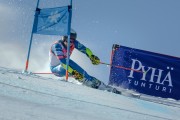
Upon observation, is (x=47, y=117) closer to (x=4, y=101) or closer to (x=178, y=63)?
(x=4, y=101)

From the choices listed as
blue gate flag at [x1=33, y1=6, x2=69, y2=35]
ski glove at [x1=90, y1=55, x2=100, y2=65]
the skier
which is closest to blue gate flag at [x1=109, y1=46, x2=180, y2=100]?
ski glove at [x1=90, y1=55, x2=100, y2=65]

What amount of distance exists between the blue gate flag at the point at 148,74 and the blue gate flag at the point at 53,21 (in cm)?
259

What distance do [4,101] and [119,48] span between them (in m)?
7.62

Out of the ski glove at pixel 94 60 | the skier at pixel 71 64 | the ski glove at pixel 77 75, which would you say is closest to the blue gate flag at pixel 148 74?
the ski glove at pixel 94 60

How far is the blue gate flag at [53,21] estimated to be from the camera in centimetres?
779

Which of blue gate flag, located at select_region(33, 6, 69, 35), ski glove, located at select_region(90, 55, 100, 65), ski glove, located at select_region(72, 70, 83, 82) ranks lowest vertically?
ski glove, located at select_region(72, 70, 83, 82)

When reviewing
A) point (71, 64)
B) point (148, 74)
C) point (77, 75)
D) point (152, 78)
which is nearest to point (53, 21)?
point (71, 64)

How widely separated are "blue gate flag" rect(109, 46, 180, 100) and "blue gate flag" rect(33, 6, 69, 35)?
2.59 metres

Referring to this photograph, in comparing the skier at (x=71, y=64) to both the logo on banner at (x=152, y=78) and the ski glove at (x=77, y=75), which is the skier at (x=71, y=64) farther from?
the logo on banner at (x=152, y=78)

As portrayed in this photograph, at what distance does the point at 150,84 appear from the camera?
9664mm

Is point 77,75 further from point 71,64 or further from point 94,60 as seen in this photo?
point 94,60

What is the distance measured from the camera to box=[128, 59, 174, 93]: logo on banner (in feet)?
31.7

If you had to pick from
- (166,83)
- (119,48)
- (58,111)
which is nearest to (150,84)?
(166,83)

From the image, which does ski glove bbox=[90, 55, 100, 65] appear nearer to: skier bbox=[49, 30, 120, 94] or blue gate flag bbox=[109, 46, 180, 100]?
skier bbox=[49, 30, 120, 94]
